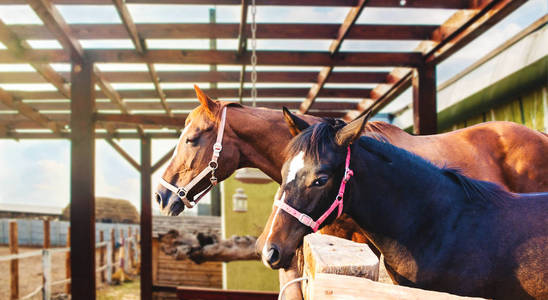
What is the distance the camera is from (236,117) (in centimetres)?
274

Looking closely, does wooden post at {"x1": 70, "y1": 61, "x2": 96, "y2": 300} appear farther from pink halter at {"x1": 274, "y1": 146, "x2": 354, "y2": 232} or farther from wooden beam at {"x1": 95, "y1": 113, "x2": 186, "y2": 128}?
pink halter at {"x1": 274, "y1": 146, "x2": 354, "y2": 232}

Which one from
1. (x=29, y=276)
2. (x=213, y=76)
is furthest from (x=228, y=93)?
(x=29, y=276)

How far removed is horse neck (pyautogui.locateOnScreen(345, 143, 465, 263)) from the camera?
1685mm

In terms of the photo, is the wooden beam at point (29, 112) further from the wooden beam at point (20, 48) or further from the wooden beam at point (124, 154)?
the wooden beam at point (20, 48)

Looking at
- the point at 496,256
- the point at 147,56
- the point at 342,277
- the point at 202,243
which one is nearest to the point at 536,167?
the point at 496,256

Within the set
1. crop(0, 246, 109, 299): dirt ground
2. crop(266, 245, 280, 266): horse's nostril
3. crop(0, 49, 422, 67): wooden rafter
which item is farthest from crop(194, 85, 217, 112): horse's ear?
crop(0, 246, 109, 299): dirt ground

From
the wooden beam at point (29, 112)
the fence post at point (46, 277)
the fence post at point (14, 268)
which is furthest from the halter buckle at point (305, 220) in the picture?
the fence post at point (46, 277)

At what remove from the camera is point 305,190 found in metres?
1.66

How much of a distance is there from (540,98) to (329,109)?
3.21 metres

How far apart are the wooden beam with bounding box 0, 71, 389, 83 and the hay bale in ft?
56.7

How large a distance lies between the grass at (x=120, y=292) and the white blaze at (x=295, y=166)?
9448 millimetres

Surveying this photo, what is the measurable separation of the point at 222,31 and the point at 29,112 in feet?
12.7

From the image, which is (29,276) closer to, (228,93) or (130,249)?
(130,249)

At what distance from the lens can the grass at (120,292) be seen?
391 inches
